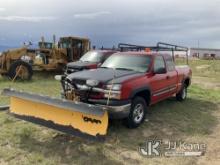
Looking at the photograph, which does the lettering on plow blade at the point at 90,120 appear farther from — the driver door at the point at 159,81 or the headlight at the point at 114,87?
the driver door at the point at 159,81

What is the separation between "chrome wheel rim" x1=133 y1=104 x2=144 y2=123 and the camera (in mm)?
7031

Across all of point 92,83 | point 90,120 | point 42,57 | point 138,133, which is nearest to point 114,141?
point 138,133

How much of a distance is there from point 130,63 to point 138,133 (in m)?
1.98

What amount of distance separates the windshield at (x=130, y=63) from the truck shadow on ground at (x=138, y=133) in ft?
4.33

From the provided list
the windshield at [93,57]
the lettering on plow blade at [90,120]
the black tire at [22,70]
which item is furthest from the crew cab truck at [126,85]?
the black tire at [22,70]

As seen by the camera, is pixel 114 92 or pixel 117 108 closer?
pixel 117 108

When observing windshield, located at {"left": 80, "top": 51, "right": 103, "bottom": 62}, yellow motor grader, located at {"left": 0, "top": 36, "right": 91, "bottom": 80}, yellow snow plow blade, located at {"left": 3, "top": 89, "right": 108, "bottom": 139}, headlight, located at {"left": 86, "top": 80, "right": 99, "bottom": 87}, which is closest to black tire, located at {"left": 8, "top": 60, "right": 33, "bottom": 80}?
yellow motor grader, located at {"left": 0, "top": 36, "right": 91, "bottom": 80}

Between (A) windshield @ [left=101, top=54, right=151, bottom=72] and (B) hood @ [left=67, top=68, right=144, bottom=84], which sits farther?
(A) windshield @ [left=101, top=54, right=151, bottom=72]

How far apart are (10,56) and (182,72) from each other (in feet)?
33.1

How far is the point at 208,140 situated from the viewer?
6.59 meters

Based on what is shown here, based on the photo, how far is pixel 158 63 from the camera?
27.3 feet

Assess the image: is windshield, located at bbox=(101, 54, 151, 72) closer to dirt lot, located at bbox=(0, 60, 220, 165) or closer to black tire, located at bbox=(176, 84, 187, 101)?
dirt lot, located at bbox=(0, 60, 220, 165)

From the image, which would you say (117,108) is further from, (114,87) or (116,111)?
(114,87)

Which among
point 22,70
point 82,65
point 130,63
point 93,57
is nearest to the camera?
point 130,63
